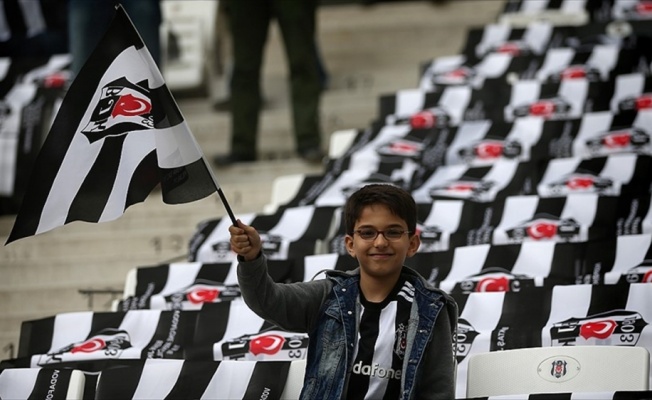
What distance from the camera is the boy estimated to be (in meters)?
4.02

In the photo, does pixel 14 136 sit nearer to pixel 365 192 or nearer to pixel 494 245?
pixel 494 245

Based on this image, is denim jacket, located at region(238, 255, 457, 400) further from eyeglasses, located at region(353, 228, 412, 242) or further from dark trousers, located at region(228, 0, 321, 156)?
dark trousers, located at region(228, 0, 321, 156)

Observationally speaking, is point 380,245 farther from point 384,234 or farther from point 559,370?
point 559,370

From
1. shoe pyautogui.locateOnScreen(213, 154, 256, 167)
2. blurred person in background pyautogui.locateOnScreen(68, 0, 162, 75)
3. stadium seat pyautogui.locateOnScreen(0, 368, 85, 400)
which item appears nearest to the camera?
stadium seat pyautogui.locateOnScreen(0, 368, 85, 400)

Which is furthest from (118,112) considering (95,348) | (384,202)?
Result: (95,348)

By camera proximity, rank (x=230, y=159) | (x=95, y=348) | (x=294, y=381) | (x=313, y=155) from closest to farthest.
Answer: (x=294, y=381) < (x=95, y=348) < (x=313, y=155) < (x=230, y=159)

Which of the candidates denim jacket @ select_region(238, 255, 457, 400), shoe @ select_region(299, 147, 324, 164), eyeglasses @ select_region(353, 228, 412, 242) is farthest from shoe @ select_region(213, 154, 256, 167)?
eyeglasses @ select_region(353, 228, 412, 242)

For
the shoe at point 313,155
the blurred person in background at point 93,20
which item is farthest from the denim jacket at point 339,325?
the shoe at point 313,155

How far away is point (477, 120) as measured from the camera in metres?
8.47

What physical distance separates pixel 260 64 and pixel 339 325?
5157 millimetres

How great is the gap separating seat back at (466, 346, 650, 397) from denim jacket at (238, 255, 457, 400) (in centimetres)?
54

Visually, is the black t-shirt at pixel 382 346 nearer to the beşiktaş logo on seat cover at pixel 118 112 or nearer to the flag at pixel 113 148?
the flag at pixel 113 148

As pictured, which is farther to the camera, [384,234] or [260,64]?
[260,64]

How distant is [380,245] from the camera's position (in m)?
4.05
